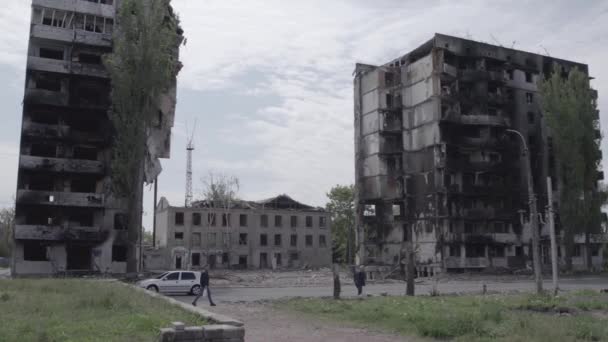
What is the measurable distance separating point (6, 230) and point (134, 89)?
196ft

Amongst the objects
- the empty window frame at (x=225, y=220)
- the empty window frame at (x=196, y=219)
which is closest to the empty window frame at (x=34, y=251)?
the empty window frame at (x=196, y=219)

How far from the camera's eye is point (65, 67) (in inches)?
1900

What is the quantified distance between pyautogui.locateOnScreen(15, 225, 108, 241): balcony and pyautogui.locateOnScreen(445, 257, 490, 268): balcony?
34.2 m

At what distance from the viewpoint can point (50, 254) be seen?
4716 cm

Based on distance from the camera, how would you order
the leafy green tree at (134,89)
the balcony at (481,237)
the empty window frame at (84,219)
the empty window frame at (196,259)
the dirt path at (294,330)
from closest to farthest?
the dirt path at (294,330) < the leafy green tree at (134,89) < the empty window frame at (84,219) < the balcony at (481,237) < the empty window frame at (196,259)

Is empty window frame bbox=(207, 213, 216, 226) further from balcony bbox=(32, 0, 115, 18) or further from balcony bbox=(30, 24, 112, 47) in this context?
balcony bbox=(32, 0, 115, 18)

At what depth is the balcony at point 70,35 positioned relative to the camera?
158 feet

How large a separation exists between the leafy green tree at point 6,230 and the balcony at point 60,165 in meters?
48.0

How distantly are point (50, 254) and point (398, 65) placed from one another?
45.1 meters

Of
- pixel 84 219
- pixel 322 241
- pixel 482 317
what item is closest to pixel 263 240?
pixel 322 241

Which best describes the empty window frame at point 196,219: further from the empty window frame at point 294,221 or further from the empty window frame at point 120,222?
the empty window frame at point 120,222

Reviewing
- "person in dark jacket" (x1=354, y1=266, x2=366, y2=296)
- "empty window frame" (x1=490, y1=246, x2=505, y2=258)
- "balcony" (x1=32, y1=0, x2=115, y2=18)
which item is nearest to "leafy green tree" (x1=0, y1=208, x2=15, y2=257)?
"balcony" (x1=32, y1=0, x2=115, y2=18)

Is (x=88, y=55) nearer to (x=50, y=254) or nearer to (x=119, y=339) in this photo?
(x=50, y=254)

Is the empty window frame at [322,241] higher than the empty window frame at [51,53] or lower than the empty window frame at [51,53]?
lower
